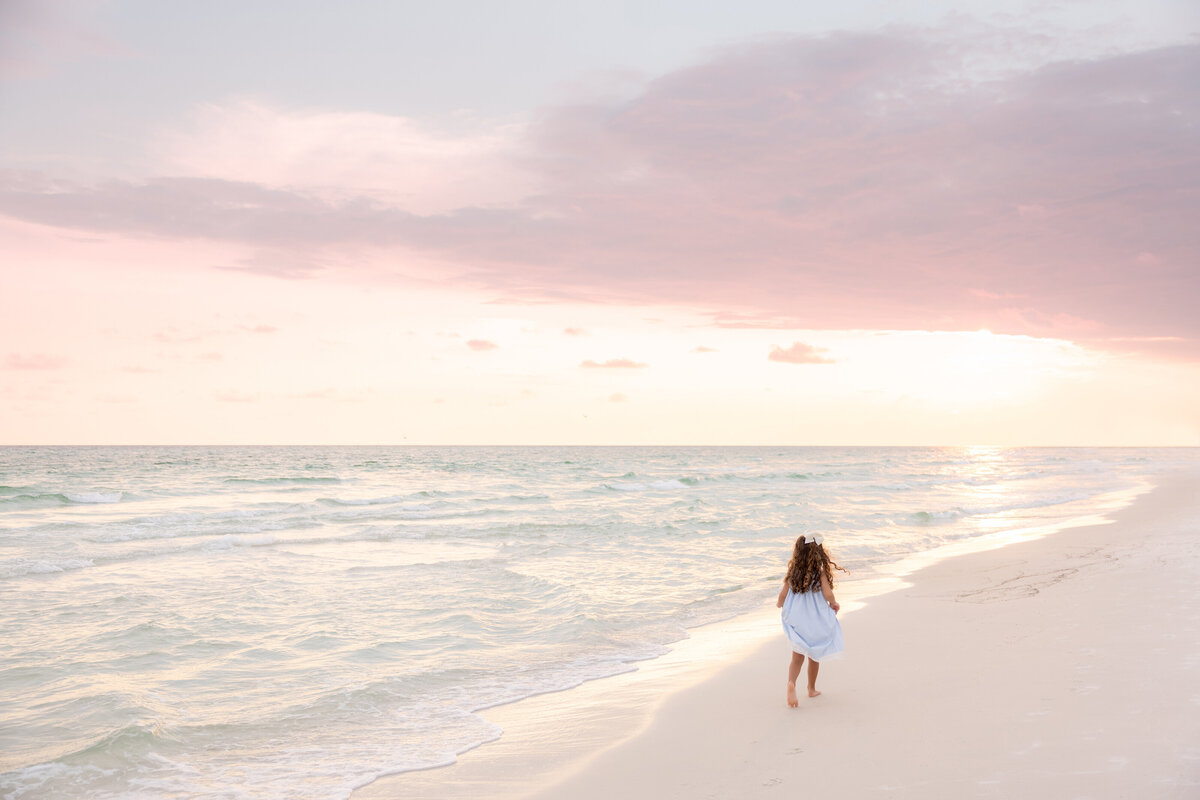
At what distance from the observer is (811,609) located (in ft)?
22.8

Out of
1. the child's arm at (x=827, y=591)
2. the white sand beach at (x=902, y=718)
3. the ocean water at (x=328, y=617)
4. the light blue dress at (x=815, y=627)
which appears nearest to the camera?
the white sand beach at (x=902, y=718)

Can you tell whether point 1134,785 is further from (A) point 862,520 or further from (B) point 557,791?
(A) point 862,520

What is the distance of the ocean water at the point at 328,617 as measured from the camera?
661 centimetres

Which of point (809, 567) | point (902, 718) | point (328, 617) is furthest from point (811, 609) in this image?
point (328, 617)

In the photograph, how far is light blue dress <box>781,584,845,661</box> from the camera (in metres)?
6.93

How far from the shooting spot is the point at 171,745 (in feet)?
22.2

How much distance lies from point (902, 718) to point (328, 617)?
8623 millimetres

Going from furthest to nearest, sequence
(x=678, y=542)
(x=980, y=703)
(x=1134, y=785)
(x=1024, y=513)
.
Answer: (x=1024, y=513) → (x=678, y=542) → (x=980, y=703) → (x=1134, y=785)

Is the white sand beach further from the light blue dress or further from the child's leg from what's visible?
the light blue dress

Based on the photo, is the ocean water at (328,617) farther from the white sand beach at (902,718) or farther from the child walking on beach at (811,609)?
the child walking on beach at (811,609)

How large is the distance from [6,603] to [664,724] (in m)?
12.2

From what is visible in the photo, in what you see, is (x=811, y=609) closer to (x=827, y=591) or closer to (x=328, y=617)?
(x=827, y=591)

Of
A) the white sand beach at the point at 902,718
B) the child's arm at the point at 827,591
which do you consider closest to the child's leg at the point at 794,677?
the white sand beach at the point at 902,718

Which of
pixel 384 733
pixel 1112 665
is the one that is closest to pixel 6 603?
pixel 384 733
